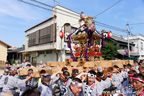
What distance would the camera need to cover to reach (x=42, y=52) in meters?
18.6

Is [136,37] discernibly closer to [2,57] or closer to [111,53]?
[111,53]

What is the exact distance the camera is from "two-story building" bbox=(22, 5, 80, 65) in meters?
14.9

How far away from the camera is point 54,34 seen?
15.1 m

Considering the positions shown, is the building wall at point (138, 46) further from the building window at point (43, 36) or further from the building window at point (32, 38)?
the building window at point (32, 38)

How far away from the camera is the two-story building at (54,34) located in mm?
14875

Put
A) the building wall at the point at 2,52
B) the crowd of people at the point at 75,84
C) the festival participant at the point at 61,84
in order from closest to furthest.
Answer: the crowd of people at the point at 75,84 < the festival participant at the point at 61,84 < the building wall at the point at 2,52

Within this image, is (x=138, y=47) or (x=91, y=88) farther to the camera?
(x=138, y=47)

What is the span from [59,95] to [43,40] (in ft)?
49.1

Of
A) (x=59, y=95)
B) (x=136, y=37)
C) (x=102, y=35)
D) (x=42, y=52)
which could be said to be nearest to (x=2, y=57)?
(x=42, y=52)

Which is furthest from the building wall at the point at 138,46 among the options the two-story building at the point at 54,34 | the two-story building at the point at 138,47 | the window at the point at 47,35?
the window at the point at 47,35

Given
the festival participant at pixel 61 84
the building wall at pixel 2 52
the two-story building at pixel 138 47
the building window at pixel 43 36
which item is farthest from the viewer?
the two-story building at pixel 138 47

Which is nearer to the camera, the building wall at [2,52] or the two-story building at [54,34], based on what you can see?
the two-story building at [54,34]

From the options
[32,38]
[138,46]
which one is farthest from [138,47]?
[32,38]

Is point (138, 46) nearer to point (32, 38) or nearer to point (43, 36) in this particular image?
point (43, 36)
